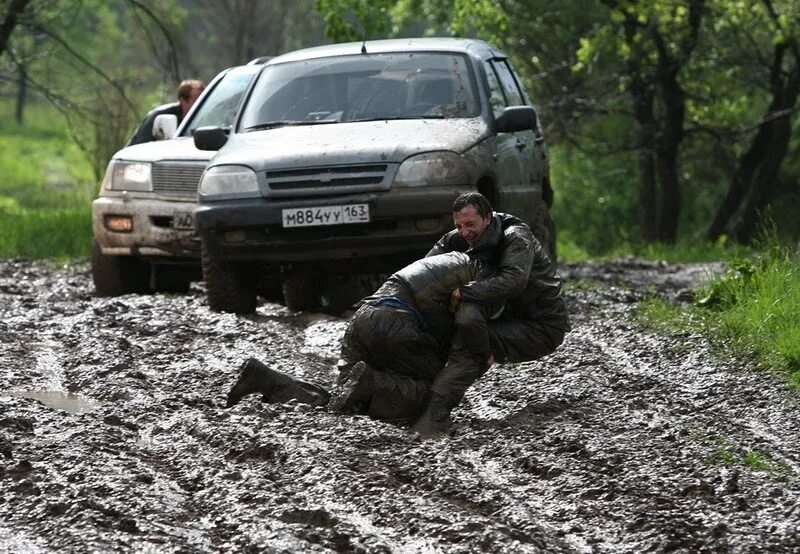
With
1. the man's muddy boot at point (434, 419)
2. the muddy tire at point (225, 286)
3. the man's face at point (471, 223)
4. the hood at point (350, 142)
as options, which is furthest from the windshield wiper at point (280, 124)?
the man's muddy boot at point (434, 419)

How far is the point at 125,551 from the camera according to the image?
504 cm

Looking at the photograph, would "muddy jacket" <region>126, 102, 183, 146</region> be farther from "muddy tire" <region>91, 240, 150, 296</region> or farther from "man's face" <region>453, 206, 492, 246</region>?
"man's face" <region>453, 206, 492, 246</region>

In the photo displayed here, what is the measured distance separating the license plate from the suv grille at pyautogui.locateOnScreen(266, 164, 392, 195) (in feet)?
5.37

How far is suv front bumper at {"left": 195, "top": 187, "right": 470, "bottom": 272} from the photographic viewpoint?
33.4 feet

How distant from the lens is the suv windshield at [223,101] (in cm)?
1282

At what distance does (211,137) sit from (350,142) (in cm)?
126

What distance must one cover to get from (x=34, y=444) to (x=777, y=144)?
18.5 m

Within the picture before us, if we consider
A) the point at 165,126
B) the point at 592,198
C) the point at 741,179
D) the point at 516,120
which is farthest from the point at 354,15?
the point at 592,198

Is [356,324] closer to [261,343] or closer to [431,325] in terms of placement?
[431,325]

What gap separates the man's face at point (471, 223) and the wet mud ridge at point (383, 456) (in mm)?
759

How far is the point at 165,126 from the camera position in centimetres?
1292

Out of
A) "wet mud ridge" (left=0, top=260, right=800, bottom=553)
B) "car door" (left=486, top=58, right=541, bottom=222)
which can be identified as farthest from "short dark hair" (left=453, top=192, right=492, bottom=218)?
"car door" (left=486, top=58, right=541, bottom=222)

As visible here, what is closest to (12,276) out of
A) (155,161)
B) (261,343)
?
(155,161)

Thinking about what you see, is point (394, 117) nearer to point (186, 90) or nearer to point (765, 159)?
point (186, 90)
